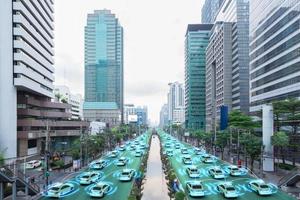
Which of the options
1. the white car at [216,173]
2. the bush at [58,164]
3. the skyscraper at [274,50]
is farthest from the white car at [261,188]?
the skyscraper at [274,50]

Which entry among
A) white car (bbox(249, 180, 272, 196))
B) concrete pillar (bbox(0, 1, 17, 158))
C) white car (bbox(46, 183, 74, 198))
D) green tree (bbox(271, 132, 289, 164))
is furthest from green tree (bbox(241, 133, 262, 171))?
concrete pillar (bbox(0, 1, 17, 158))

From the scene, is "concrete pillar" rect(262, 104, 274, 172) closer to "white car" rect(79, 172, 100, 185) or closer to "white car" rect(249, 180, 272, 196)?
"white car" rect(249, 180, 272, 196)

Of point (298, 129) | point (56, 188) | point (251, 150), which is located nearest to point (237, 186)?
point (251, 150)

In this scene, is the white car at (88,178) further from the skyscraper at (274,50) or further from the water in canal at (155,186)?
the skyscraper at (274,50)

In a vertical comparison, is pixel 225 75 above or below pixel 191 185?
above

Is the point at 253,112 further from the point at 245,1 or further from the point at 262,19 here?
the point at 245,1

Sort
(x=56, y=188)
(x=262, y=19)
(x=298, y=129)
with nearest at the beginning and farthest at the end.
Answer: (x=56, y=188) < (x=298, y=129) < (x=262, y=19)
